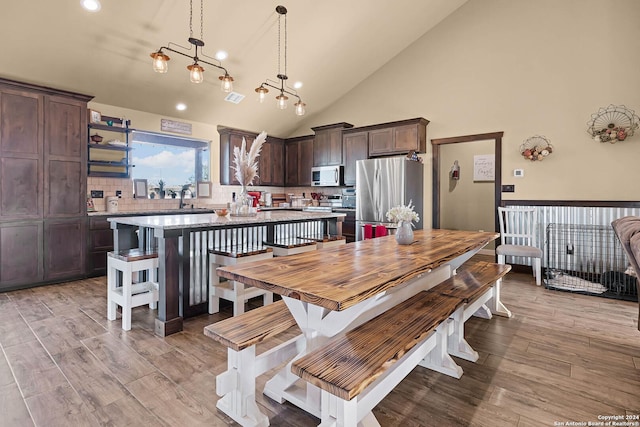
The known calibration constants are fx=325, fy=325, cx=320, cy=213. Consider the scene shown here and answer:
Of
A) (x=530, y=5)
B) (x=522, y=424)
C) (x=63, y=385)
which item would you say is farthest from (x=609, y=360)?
(x=530, y=5)

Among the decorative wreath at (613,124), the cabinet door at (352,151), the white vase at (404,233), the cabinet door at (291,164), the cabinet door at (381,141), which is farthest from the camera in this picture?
the cabinet door at (291,164)

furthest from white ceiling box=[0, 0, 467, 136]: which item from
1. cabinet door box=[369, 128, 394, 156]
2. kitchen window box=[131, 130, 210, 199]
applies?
cabinet door box=[369, 128, 394, 156]

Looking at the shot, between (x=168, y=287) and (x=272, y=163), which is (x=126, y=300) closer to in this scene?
(x=168, y=287)

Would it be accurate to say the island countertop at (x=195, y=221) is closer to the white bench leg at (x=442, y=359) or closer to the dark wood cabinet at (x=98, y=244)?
the dark wood cabinet at (x=98, y=244)

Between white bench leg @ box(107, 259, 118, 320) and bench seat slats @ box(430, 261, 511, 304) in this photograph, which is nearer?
bench seat slats @ box(430, 261, 511, 304)

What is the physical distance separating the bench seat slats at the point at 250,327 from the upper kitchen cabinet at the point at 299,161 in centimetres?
514

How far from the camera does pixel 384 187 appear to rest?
5.31 metres

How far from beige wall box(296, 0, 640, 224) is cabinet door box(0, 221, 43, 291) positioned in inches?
217

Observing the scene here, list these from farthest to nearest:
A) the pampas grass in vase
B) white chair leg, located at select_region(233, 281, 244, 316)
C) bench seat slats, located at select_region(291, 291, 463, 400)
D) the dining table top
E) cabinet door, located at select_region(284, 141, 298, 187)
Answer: cabinet door, located at select_region(284, 141, 298, 187), the pampas grass in vase, white chair leg, located at select_region(233, 281, 244, 316), the dining table top, bench seat slats, located at select_region(291, 291, 463, 400)

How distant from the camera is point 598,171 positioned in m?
4.17

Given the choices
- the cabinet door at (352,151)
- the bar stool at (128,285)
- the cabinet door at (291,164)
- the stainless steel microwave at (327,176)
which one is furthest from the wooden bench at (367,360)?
the cabinet door at (291,164)

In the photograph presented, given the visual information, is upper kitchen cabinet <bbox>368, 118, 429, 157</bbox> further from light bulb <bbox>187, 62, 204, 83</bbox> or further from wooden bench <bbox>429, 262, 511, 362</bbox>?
light bulb <bbox>187, 62, 204, 83</bbox>

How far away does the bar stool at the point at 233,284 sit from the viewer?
271 cm

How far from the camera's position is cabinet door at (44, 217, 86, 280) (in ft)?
13.1
